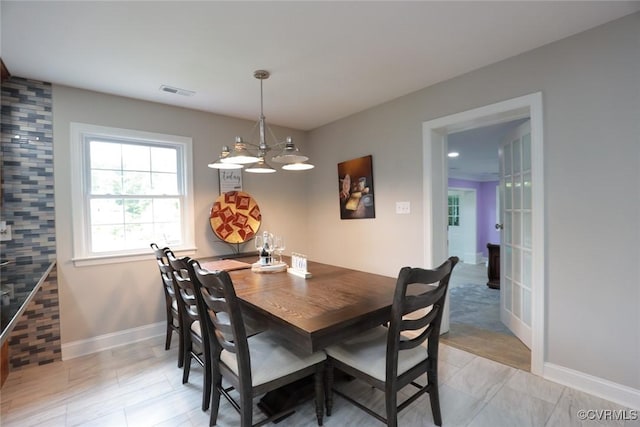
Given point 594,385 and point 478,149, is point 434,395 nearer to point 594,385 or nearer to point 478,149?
point 594,385

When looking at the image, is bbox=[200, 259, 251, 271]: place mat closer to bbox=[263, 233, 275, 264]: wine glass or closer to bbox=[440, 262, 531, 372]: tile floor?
bbox=[263, 233, 275, 264]: wine glass

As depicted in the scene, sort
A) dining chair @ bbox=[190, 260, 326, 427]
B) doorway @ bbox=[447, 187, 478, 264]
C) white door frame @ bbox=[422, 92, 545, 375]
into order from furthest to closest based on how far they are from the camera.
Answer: doorway @ bbox=[447, 187, 478, 264], white door frame @ bbox=[422, 92, 545, 375], dining chair @ bbox=[190, 260, 326, 427]

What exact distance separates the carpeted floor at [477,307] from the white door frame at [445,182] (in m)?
0.54

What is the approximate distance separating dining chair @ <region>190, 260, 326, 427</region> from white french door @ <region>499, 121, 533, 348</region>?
83.8 inches

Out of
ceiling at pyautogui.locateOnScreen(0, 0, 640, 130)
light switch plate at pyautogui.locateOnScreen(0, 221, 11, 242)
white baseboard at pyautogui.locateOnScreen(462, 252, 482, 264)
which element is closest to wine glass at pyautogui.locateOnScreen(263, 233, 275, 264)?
ceiling at pyautogui.locateOnScreen(0, 0, 640, 130)

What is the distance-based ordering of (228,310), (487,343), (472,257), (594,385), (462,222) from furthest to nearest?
(462,222) → (472,257) → (487,343) → (594,385) → (228,310)

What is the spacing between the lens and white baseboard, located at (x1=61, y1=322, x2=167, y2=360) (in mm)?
2705

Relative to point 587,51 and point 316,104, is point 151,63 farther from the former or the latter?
point 587,51

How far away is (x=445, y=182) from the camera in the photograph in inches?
118

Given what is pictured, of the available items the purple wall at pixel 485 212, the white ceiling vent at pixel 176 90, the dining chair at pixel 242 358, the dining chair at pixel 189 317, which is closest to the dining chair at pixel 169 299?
the dining chair at pixel 189 317

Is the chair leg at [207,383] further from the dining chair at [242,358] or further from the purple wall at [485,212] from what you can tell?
the purple wall at [485,212]

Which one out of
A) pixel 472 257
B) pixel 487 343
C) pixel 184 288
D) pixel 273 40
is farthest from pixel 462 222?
pixel 184 288

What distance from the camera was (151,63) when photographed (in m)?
2.31

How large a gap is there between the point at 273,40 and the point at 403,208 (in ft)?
6.46
